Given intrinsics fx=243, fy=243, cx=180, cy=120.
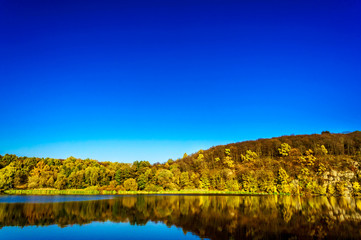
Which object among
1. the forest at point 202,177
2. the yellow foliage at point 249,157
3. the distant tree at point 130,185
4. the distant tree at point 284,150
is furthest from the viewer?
the yellow foliage at point 249,157

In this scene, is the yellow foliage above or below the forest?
above

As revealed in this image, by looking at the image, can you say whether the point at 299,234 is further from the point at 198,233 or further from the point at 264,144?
the point at 264,144

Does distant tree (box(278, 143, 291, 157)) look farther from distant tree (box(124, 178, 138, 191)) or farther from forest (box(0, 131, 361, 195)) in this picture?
distant tree (box(124, 178, 138, 191))

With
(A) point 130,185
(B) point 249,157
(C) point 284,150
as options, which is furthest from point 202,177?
(C) point 284,150

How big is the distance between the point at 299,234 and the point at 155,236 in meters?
11.3

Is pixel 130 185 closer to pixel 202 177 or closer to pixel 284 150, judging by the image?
pixel 202 177

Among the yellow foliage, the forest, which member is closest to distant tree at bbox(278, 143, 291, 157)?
the forest

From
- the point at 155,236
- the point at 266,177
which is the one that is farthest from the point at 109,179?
the point at 155,236

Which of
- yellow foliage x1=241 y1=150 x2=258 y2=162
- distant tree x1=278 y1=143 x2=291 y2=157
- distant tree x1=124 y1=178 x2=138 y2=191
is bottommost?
distant tree x1=124 y1=178 x2=138 y2=191

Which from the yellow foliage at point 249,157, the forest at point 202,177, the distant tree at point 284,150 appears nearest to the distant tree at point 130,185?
the forest at point 202,177

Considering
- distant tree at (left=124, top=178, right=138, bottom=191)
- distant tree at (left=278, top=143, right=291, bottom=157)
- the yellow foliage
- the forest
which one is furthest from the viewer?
the yellow foliage

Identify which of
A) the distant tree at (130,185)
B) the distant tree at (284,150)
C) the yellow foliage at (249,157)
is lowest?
the distant tree at (130,185)

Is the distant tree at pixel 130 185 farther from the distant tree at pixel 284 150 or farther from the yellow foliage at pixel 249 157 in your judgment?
the distant tree at pixel 284 150

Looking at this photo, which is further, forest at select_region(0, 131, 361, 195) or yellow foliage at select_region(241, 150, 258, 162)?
yellow foliage at select_region(241, 150, 258, 162)
